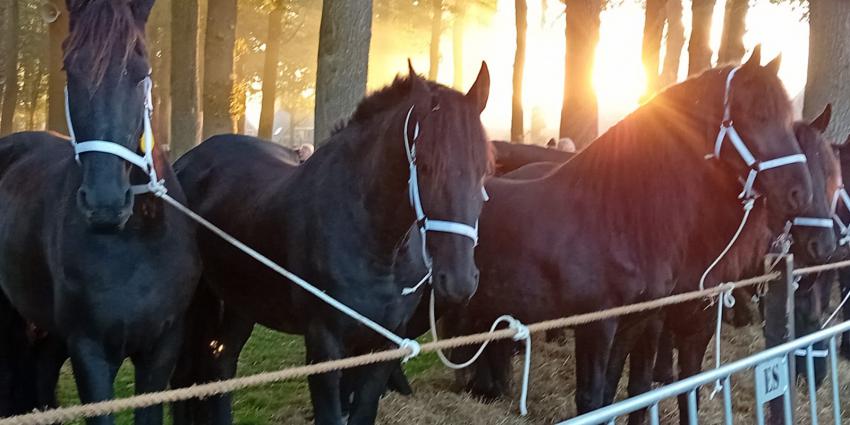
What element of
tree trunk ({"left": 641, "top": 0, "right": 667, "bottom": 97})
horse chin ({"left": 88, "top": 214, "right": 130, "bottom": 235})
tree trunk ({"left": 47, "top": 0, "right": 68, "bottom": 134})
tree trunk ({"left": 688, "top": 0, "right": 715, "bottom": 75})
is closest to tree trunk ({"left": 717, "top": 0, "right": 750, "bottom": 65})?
tree trunk ({"left": 688, "top": 0, "right": 715, "bottom": 75})

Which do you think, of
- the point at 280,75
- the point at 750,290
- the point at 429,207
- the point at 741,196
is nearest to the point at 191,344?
the point at 429,207

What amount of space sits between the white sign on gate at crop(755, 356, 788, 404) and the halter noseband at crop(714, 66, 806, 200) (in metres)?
0.99

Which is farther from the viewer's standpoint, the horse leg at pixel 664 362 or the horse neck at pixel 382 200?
the horse leg at pixel 664 362

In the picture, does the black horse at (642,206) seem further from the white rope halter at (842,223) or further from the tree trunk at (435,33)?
the tree trunk at (435,33)

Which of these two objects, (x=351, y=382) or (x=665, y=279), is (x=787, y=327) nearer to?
(x=665, y=279)

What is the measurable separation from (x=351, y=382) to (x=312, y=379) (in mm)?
846

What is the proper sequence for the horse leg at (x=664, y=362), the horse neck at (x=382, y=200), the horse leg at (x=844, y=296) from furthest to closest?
the horse leg at (x=844, y=296) → the horse leg at (x=664, y=362) → the horse neck at (x=382, y=200)

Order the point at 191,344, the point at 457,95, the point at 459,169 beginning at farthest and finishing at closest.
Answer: the point at 191,344
the point at 457,95
the point at 459,169

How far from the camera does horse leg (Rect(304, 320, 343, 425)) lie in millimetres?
2982

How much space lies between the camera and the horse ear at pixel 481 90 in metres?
2.73

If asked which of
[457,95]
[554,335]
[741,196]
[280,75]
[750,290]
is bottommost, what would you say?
[554,335]

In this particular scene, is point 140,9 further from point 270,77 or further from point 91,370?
point 270,77

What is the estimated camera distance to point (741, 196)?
351cm

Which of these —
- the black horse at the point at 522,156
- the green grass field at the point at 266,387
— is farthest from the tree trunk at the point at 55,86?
the black horse at the point at 522,156
